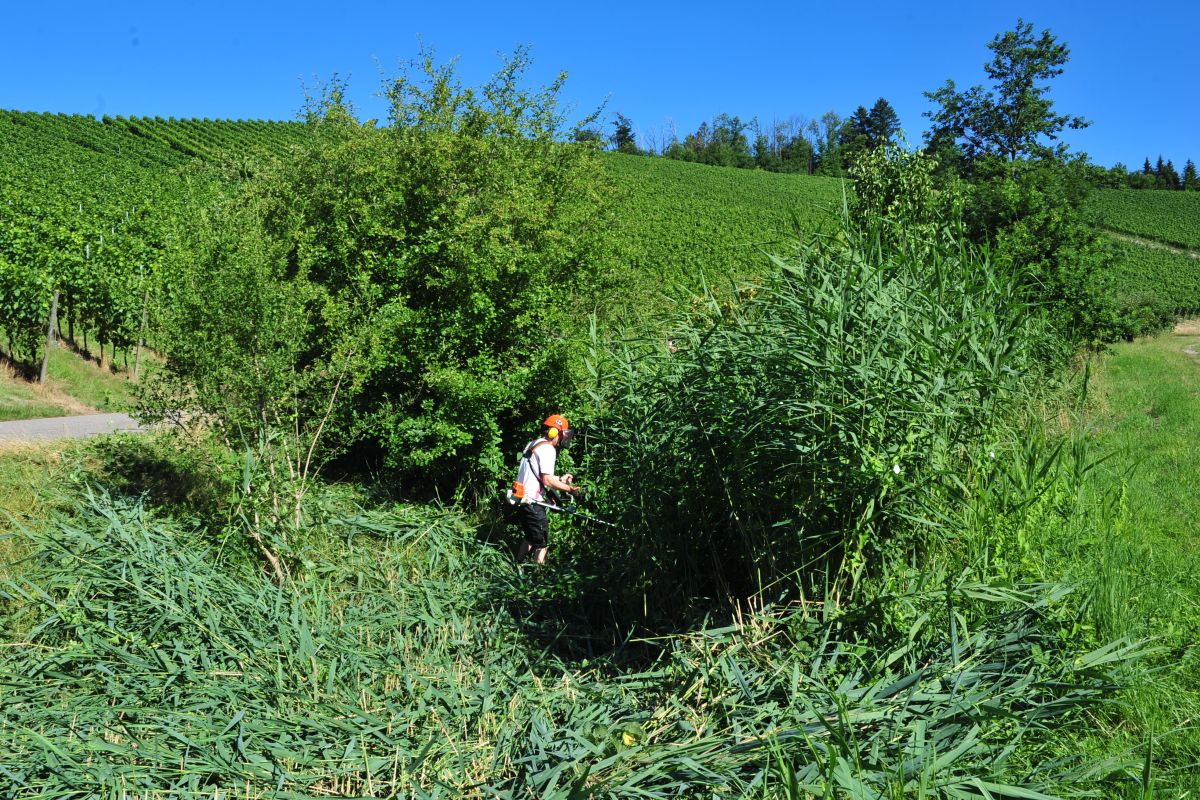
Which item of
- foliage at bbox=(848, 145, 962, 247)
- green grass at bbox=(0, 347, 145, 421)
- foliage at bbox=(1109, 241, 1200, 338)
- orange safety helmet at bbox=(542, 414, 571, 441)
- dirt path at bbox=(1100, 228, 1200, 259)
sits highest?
dirt path at bbox=(1100, 228, 1200, 259)

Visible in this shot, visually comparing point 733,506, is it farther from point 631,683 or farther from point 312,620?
point 312,620

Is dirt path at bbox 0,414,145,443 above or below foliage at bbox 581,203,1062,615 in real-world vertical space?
below

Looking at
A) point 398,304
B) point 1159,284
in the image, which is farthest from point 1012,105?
point 398,304

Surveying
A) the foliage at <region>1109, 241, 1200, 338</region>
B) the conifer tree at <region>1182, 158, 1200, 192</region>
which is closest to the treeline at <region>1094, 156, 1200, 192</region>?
the conifer tree at <region>1182, 158, 1200, 192</region>

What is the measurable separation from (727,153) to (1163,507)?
87.4 m

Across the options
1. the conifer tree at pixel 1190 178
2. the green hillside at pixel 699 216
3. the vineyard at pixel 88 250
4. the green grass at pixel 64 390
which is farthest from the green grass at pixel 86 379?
the conifer tree at pixel 1190 178

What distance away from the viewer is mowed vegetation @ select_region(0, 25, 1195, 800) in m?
4.48

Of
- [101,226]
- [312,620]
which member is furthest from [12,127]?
[312,620]

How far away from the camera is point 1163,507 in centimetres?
730

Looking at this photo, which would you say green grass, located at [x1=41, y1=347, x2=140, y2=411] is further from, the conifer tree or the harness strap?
the conifer tree

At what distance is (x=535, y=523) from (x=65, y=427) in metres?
6.74

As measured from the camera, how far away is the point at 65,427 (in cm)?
1122

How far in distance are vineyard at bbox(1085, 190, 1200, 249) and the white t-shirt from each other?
5051cm

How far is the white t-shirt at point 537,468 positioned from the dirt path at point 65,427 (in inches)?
172
